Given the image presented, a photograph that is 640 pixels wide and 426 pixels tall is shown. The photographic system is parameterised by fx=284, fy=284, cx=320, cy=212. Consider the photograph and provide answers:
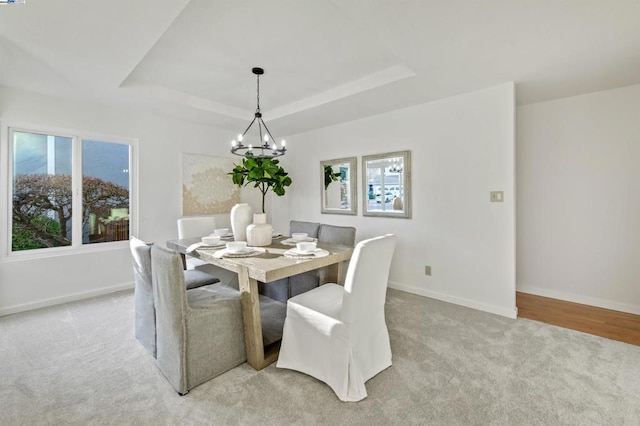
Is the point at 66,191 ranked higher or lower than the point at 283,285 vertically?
higher

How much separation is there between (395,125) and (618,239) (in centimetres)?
272

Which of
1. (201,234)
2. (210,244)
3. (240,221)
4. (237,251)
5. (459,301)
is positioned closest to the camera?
(237,251)

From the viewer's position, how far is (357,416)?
5.05 feet

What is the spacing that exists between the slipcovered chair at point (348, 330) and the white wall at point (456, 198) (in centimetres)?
170

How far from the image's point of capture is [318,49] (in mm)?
2488

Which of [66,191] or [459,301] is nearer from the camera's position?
[459,301]

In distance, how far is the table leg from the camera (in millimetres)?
1908

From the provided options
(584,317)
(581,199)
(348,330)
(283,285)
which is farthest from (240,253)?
(581,199)

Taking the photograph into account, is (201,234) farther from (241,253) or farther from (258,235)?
(241,253)

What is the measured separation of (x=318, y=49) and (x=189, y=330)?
242cm

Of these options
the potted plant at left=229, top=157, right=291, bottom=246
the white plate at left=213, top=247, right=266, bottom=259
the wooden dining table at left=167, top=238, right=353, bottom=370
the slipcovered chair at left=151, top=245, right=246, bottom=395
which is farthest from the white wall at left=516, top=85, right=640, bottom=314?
the slipcovered chair at left=151, top=245, right=246, bottom=395

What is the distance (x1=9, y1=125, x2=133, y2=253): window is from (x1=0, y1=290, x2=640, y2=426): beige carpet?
1.17 metres

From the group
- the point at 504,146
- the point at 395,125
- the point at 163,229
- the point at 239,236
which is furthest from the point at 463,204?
the point at 163,229

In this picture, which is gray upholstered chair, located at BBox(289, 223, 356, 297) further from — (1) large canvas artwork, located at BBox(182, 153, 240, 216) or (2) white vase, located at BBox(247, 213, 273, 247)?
(1) large canvas artwork, located at BBox(182, 153, 240, 216)
